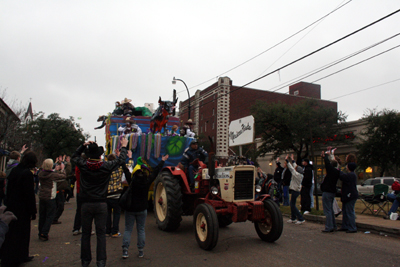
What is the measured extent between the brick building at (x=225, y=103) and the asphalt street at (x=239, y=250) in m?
29.7

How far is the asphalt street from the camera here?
197 inches

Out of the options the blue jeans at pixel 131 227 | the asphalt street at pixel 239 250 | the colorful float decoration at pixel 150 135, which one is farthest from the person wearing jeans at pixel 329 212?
the blue jeans at pixel 131 227

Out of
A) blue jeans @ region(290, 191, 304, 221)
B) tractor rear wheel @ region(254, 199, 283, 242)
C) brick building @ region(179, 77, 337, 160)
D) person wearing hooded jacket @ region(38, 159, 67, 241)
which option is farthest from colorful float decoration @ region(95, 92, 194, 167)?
brick building @ region(179, 77, 337, 160)

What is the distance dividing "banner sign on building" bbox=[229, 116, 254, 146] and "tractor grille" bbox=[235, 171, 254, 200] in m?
1.48

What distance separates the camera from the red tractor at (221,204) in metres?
5.74

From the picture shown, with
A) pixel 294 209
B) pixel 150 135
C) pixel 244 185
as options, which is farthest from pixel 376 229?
pixel 150 135

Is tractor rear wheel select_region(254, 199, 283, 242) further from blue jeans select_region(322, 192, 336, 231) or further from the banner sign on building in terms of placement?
blue jeans select_region(322, 192, 336, 231)

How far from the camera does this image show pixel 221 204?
6.06m

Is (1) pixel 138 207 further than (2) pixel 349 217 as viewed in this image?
No

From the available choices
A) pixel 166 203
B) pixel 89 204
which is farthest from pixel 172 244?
pixel 89 204

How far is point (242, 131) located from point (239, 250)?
3189mm

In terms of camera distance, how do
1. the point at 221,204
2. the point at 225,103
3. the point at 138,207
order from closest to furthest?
1. the point at 138,207
2. the point at 221,204
3. the point at 225,103

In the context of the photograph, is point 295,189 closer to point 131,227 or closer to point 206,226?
point 206,226

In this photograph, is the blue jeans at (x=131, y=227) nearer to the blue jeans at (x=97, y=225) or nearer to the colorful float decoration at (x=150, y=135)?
the blue jeans at (x=97, y=225)
